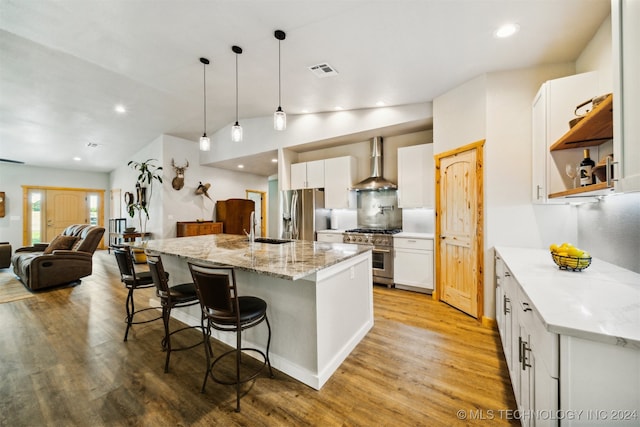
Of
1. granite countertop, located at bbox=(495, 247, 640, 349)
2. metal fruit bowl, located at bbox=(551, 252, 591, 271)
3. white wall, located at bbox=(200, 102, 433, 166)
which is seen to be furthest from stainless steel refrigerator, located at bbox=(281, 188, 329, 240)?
metal fruit bowl, located at bbox=(551, 252, 591, 271)

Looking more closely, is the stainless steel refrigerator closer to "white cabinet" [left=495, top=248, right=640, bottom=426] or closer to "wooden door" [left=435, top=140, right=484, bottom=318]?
"wooden door" [left=435, top=140, right=484, bottom=318]

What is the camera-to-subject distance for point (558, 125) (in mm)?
2107

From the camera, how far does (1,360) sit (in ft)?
7.14

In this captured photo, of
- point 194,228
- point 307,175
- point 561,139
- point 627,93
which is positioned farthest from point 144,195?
point 627,93

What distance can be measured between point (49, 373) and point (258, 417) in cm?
186

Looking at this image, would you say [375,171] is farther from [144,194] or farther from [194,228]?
[144,194]

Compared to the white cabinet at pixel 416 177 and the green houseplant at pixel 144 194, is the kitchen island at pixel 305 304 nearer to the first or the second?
the white cabinet at pixel 416 177

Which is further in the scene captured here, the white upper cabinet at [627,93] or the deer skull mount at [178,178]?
the deer skull mount at [178,178]

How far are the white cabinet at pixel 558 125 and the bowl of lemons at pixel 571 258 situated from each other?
679 millimetres

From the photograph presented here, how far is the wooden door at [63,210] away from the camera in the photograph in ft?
25.9


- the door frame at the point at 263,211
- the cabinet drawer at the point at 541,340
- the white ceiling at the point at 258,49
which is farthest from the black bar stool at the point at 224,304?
the door frame at the point at 263,211

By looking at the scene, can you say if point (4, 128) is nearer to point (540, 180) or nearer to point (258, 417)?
point (258, 417)

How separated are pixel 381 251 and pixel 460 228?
4.17ft

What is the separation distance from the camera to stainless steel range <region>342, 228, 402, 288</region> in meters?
4.01
